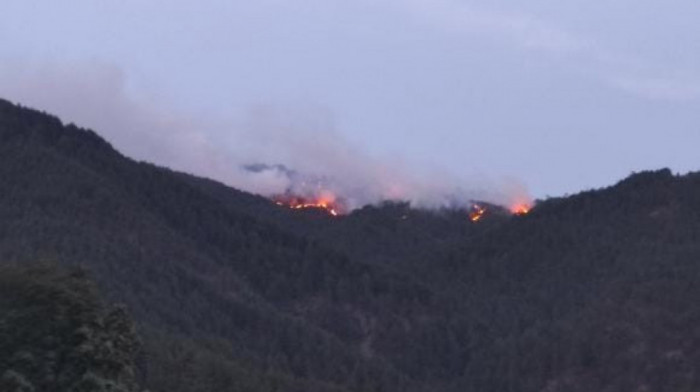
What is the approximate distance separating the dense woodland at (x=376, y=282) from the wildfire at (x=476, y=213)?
10.8 m

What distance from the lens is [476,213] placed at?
70.6m

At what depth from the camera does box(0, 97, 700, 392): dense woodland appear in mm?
41000

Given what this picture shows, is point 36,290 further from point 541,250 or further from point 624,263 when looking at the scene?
Answer: point 541,250

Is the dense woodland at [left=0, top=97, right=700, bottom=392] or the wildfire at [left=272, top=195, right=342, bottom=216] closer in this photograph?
the dense woodland at [left=0, top=97, right=700, bottom=392]

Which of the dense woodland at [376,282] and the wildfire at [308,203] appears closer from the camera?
the dense woodland at [376,282]

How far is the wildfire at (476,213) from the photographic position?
229ft

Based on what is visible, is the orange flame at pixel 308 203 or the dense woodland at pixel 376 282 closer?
the dense woodland at pixel 376 282

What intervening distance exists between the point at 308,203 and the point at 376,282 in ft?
61.2

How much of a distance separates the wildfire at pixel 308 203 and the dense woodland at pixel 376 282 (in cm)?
1001

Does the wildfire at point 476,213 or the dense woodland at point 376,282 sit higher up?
the wildfire at point 476,213

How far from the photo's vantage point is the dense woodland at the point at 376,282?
41.0m

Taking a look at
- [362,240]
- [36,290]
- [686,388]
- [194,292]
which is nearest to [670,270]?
[686,388]

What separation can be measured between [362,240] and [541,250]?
11209mm

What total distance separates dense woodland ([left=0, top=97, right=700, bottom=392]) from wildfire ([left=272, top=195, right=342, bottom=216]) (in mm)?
10009
